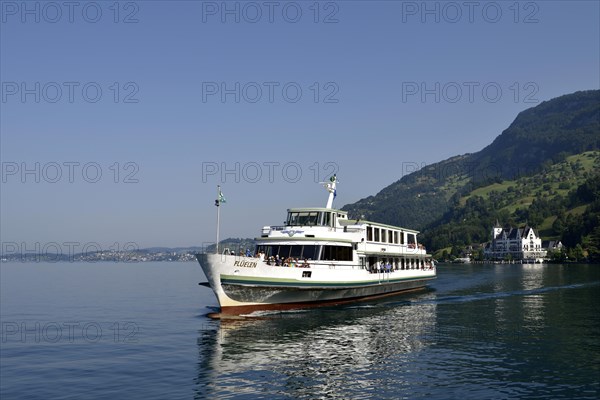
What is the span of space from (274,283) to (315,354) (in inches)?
534

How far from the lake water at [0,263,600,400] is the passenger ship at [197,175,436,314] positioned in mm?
1720

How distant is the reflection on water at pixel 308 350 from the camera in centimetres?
2223

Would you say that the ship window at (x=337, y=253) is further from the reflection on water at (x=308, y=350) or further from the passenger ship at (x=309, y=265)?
the reflection on water at (x=308, y=350)

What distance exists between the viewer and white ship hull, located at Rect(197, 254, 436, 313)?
3934 cm

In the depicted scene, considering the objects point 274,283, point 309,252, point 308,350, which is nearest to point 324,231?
point 309,252

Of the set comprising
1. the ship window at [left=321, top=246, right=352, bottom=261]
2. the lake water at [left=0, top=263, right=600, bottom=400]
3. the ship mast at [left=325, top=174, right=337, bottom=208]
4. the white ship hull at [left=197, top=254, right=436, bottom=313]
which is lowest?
the lake water at [left=0, top=263, right=600, bottom=400]

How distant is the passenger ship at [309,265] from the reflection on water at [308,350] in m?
1.87

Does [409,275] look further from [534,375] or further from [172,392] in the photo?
[172,392]

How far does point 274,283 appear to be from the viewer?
4091cm

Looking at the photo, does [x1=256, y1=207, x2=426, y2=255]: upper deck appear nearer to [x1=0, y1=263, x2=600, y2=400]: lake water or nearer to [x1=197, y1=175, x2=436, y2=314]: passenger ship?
[x1=197, y1=175, x2=436, y2=314]: passenger ship

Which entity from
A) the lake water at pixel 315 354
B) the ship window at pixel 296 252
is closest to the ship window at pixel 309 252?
the ship window at pixel 296 252

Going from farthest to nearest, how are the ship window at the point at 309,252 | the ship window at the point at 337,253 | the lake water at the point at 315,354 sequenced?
1. the ship window at the point at 337,253
2. the ship window at the point at 309,252
3. the lake water at the point at 315,354

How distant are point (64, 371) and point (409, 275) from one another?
145 ft

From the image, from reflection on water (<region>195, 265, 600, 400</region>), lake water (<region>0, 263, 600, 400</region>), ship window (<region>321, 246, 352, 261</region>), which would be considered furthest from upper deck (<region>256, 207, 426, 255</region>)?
reflection on water (<region>195, 265, 600, 400</region>)
